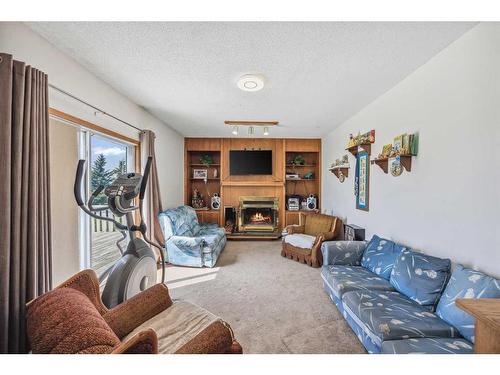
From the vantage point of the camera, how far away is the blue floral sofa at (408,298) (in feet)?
4.28

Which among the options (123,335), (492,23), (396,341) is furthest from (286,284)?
(492,23)

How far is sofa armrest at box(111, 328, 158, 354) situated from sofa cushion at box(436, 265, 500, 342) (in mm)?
1776

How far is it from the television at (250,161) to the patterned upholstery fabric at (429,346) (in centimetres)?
435

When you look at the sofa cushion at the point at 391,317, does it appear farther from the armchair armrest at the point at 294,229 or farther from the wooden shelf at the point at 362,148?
the armchair armrest at the point at 294,229

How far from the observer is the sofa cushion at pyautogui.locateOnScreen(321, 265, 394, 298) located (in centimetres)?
203

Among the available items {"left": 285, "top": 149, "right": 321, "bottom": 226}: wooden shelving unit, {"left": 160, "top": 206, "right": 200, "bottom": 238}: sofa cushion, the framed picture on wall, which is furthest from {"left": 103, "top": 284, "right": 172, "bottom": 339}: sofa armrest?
{"left": 285, "top": 149, "right": 321, "bottom": 226}: wooden shelving unit

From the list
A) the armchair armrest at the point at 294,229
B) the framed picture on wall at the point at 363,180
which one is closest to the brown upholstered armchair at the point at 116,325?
the framed picture on wall at the point at 363,180

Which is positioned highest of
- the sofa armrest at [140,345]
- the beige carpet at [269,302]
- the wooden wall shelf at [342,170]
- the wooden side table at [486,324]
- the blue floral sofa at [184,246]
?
the wooden wall shelf at [342,170]

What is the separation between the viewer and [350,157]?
370 centimetres

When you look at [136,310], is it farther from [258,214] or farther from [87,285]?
[258,214]

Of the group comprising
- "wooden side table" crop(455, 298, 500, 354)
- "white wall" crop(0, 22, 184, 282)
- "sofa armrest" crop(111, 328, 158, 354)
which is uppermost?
"white wall" crop(0, 22, 184, 282)

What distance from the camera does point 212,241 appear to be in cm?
366

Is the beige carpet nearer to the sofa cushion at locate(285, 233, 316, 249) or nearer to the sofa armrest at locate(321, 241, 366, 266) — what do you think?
the sofa cushion at locate(285, 233, 316, 249)

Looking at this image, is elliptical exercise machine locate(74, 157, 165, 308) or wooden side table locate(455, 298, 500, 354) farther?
elliptical exercise machine locate(74, 157, 165, 308)
